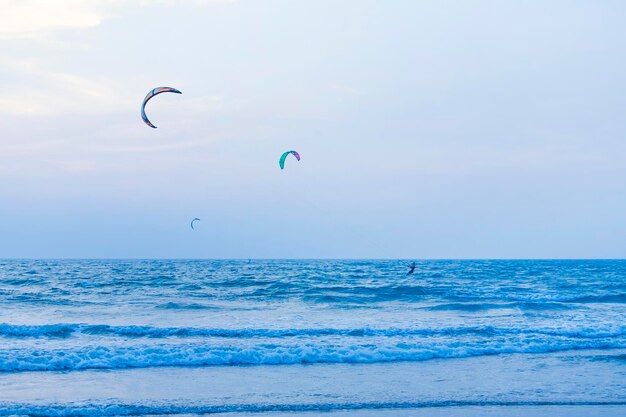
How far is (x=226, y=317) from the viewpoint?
75.8ft

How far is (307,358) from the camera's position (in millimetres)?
14438

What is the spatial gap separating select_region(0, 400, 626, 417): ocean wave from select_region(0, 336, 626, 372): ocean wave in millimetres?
3392

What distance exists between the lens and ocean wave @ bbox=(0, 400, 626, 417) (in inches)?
386

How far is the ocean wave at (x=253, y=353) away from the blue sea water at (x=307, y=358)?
4 centimetres

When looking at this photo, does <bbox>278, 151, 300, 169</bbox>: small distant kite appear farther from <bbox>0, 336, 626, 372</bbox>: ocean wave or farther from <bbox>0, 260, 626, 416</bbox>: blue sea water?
<bbox>0, 336, 626, 372</bbox>: ocean wave

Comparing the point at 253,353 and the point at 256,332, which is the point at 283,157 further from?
the point at 253,353

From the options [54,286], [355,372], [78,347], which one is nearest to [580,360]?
[355,372]

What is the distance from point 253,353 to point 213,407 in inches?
177

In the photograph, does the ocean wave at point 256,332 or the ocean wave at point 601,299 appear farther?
the ocean wave at point 601,299

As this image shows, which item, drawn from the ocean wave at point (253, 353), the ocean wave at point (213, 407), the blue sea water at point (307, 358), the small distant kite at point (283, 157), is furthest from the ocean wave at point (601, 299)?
the ocean wave at point (213, 407)

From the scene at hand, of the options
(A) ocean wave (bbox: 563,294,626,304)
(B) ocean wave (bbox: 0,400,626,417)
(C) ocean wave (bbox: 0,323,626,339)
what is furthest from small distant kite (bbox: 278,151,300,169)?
(A) ocean wave (bbox: 563,294,626,304)

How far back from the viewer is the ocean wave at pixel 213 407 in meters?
9.81

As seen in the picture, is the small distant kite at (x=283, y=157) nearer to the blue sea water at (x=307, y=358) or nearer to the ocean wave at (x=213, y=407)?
the blue sea water at (x=307, y=358)

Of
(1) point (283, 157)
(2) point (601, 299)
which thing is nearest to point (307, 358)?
(1) point (283, 157)
